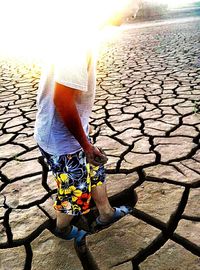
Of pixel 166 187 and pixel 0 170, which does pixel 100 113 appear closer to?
pixel 0 170

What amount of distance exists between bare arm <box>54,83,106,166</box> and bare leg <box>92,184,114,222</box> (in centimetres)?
33

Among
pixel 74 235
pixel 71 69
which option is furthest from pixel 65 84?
pixel 74 235

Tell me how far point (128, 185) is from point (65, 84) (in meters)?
1.01

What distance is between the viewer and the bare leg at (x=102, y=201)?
1405 mm

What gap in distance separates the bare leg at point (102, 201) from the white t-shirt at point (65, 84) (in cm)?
29

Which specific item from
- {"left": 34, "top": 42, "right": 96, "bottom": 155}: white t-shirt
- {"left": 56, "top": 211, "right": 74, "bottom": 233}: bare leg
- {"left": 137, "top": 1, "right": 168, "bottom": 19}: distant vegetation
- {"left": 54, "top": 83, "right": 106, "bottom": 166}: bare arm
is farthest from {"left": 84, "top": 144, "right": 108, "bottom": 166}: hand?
{"left": 137, "top": 1, "right": 168, "bottom": 19}: distant vegetation

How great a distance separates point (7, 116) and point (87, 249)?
2240mm

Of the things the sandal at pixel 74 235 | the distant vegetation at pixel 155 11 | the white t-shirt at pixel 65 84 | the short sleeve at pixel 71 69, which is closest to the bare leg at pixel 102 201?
the sandal at pixel 74 235

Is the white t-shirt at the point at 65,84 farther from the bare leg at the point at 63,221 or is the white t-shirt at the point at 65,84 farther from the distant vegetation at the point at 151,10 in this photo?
the distant vegetation at the point at 151,10

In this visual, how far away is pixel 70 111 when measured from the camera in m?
1.02

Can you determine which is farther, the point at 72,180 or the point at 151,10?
the point at 151,10

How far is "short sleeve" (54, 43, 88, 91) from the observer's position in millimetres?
941

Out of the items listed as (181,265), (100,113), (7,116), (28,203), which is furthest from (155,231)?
(7,116)

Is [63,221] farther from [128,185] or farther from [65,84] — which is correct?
[65,84]
